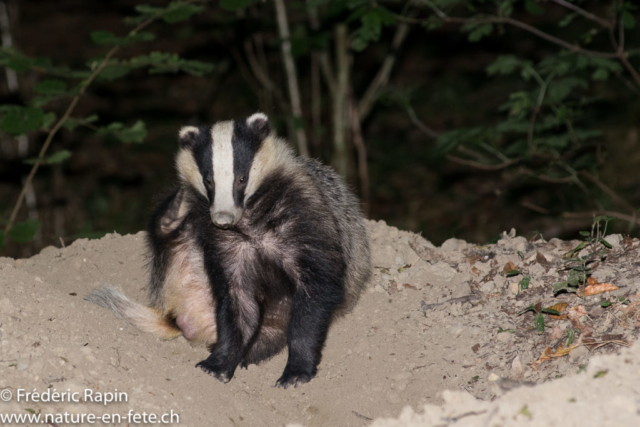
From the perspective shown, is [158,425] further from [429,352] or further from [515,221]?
[515,221]

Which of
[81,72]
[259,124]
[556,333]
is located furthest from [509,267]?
[81,72]

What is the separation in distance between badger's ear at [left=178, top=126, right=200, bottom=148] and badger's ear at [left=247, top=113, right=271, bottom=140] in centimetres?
28

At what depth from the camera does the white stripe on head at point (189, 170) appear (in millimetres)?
3598

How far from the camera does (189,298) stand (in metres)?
3.88

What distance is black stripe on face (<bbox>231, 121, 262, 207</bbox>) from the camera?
341 centimetres

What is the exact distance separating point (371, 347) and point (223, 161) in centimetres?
124

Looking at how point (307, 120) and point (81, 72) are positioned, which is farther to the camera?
point (307, 120)

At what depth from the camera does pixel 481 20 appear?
5004 millimetres

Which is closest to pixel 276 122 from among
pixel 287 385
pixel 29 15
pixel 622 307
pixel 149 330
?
pixel 149 330

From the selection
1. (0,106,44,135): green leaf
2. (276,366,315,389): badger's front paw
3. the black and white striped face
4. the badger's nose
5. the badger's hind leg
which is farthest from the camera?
(0,106,44,135): green leaf

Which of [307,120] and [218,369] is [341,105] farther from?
[307,120]

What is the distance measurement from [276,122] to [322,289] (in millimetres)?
4776

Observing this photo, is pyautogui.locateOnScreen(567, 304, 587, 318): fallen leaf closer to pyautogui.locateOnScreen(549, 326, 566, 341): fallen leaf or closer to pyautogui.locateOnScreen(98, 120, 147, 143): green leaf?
pyautogui.locateOnScreen(549, 326, 566, 341): fallen leaf

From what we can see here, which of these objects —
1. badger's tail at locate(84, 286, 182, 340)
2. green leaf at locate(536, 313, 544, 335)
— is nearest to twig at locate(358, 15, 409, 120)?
badger's tail at locate(84, 286, 182, 340)
